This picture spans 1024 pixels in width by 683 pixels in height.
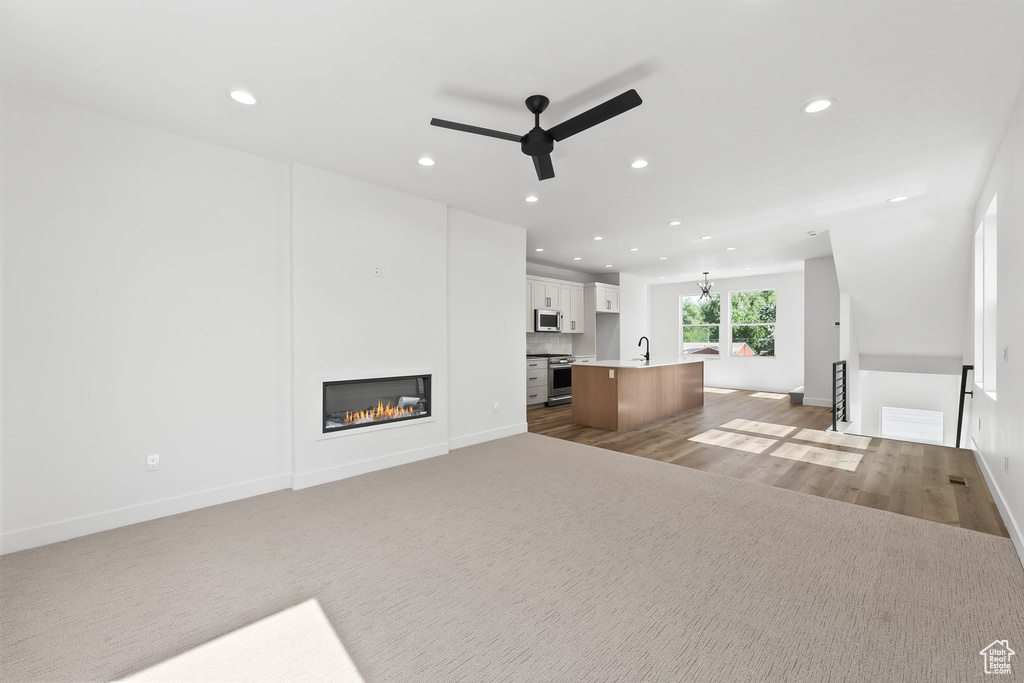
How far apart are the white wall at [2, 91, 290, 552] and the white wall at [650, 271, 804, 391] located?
9827 mm

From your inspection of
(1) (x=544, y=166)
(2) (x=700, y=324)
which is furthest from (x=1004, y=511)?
(2) (x=700, y=324)

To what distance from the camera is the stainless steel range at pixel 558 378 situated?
8031 mm

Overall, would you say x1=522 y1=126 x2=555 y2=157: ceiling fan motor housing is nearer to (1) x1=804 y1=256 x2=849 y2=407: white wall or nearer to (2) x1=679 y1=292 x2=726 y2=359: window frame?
(1) x1=804 y1=256 x2=849 y2=407: white wall

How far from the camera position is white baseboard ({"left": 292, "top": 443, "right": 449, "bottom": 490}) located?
368 centimetres

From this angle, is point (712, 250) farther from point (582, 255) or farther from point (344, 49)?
point (344, 49)

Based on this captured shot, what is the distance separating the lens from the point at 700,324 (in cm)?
1104

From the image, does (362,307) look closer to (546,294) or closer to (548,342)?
(546,294)

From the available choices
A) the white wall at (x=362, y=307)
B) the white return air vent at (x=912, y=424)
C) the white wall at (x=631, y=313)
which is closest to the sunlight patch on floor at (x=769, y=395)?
the white return air vent at (x=912, y=424)

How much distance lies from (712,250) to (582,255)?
208cm

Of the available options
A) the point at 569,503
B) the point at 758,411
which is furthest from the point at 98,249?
the point at 758,411

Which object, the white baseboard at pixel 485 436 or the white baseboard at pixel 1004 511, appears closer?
the white baseboard at pixel 1004 511

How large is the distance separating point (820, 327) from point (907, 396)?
2.69m

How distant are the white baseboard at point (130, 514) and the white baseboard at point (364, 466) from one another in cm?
16

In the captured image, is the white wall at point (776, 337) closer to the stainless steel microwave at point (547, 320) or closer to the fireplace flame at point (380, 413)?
the stainless steel microwave at point (547, 320)
